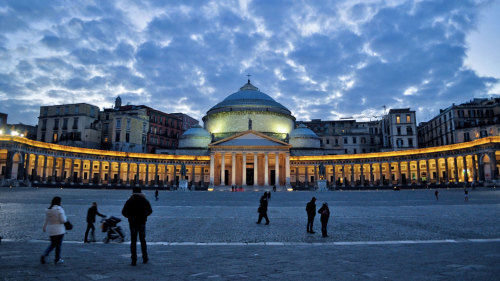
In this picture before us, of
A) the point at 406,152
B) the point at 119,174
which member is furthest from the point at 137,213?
the point at 406,152

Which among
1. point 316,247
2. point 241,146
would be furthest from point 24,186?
point 316,247

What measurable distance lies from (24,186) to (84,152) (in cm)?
2173

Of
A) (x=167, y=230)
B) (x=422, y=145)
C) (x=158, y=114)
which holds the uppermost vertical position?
(x=158, y=114)

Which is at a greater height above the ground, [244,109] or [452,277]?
[244,109]

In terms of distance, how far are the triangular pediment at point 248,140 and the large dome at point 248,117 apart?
11.8 m

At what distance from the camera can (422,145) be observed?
102 metres

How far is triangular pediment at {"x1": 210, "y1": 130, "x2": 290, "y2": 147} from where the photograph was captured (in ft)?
246

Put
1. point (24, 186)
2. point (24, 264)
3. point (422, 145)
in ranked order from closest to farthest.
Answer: point (24, 264) → point (24, 186) → point (422, 145)

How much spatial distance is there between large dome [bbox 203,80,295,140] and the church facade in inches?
10.6

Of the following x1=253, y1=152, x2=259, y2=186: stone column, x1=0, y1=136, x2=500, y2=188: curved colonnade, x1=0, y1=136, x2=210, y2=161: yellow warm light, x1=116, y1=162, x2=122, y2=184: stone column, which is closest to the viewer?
x1=0, y1=136, x2=210, y2=161: yellow warm light

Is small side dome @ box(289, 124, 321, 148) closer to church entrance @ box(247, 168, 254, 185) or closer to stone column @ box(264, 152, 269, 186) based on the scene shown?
church entrance @ box(247, 168, 254, 185)

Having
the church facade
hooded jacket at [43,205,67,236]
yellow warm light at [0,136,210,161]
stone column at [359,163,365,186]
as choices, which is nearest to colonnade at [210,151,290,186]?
the church facade

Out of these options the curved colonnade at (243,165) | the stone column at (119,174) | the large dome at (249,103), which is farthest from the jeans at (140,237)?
the large dome at (249,103)

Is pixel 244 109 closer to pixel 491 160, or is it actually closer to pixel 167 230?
pixel 491 160
